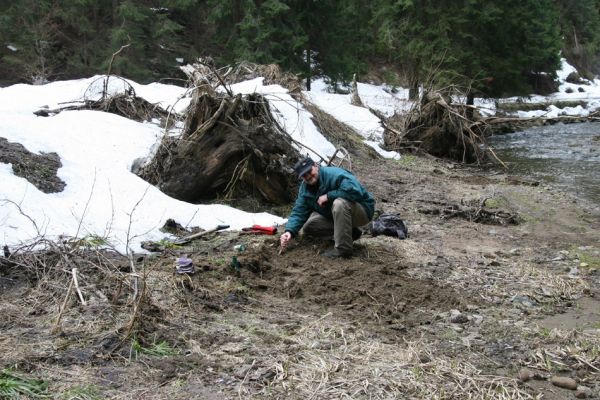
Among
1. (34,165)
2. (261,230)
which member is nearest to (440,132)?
(261,230)

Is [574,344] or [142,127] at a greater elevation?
[142,127]

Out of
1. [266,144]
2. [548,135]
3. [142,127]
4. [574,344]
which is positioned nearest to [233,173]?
[266,144]

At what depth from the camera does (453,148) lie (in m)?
14.9

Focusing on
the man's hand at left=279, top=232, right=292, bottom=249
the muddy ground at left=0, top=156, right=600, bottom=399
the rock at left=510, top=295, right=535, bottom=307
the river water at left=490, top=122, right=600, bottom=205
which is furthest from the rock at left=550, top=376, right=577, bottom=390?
the river water at left=490, top=122, right=600, bottom=205

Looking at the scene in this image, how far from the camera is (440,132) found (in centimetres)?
1467

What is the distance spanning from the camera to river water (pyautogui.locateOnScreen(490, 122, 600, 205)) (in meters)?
11.4

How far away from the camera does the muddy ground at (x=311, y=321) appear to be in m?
3.31

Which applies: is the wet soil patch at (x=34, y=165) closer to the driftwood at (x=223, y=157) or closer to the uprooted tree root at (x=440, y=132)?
the driftwood at (x=223, y=157)

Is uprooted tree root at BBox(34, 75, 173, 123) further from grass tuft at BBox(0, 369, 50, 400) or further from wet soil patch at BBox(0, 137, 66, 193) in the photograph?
grass tuft at BBox(0, 369, 50, 400)

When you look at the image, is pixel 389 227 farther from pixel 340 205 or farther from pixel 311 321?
pixel 311 321

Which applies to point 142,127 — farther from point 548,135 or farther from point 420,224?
point 548,135

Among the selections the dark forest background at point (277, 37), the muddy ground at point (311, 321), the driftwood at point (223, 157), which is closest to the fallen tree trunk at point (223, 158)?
the driftwood at point (223, 157)

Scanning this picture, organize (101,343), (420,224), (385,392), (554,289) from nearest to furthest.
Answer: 1. (385,392)
2. (101,343)
3. (554,289)
4. (420,224)

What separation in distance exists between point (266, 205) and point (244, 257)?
2671 mm
